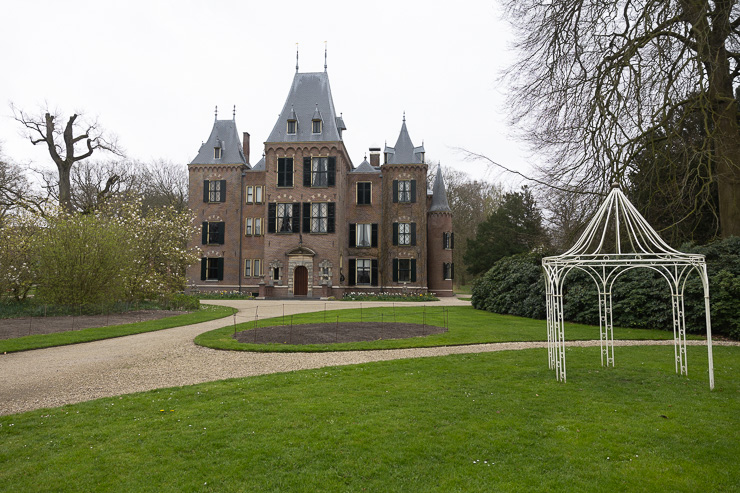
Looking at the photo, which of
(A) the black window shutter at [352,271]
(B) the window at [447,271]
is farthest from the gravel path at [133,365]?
(B) the window at [447,271]

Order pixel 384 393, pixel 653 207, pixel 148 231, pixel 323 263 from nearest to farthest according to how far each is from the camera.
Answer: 1. pixel 384 393
2. pixel 653 207
3. pixel 148 231
4. pixel 323 263

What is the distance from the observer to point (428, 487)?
3812 mm

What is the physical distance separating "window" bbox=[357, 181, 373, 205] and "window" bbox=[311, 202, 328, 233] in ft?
11.0

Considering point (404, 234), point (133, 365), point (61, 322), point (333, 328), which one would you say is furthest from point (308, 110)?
point (133, 365)

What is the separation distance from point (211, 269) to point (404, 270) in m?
14.3

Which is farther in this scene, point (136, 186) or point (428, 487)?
point (136, 186)

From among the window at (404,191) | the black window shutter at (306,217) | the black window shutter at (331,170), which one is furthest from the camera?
the window at (404,191)

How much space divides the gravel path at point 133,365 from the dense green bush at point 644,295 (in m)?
1.73

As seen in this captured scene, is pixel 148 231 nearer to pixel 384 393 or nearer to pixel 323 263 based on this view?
pixel 323 263

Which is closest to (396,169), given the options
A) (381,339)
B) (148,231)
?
(148,231)

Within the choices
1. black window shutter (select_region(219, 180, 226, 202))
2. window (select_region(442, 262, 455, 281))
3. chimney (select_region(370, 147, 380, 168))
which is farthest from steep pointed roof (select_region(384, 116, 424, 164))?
black window shutter (select_region(219, 180, 226, 202))

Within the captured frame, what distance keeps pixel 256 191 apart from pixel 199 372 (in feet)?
89.0

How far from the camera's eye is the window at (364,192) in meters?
33.8

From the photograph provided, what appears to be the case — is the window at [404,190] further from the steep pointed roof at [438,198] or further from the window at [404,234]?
the steep pointed roof at [438,198]
